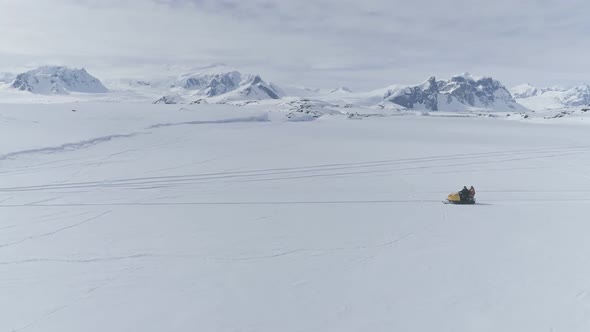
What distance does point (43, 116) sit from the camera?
37.2 meters

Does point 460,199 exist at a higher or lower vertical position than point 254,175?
higher

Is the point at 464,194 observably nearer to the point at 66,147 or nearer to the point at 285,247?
the point at 285,247

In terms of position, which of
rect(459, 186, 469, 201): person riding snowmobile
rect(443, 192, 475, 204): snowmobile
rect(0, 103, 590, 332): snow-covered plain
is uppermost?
rect(459, 186, 469, 201): person riding snowmobile

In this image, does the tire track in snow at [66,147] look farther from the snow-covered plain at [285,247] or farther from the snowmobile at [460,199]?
the snowmobile at [460,199]

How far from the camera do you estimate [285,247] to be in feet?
30.8

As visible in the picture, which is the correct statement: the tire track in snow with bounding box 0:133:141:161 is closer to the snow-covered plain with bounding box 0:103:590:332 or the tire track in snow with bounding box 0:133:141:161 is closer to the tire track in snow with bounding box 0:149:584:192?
the snow-covered plain with bounding box 0:103:590:332

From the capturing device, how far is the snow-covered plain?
640cm

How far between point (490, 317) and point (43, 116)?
1636 inches

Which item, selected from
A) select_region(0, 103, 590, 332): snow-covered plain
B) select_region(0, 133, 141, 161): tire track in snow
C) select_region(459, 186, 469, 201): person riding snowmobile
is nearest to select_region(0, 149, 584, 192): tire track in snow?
select_region(0, 103, 590, 332): snow-covered plain

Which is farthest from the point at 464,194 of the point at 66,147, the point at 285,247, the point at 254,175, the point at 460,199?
the point at 66,147

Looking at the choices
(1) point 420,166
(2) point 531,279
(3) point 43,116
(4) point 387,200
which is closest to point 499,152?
(1) point 420,166

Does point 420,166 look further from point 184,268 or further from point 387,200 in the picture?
point 184,268

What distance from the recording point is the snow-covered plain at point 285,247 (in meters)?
6.40

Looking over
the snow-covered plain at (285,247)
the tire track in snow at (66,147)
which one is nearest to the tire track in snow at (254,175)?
the snow-covered plain at (285,247)
